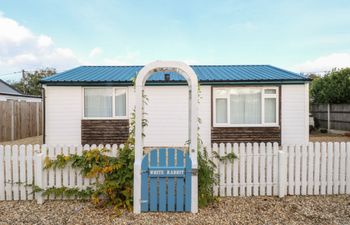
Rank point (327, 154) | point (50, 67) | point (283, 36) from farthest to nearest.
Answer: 1. point (50, 67)
2. point (283, 36)
3. point (327, 154)

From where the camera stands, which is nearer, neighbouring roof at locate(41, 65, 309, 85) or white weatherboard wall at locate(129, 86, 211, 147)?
neighbouring roof at locate(41, 65, 309, 85)

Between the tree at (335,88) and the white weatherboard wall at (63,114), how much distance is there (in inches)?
567

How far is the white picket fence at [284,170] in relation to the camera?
4.50 m

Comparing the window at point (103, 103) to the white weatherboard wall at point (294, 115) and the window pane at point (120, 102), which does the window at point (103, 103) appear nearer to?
the window pane at point (120, 102)

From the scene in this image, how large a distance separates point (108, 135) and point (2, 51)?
2149cm

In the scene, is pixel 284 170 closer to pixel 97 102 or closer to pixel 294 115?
pixel 294 115

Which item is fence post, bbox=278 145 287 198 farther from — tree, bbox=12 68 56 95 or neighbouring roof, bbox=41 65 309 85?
tree, bbox=12 68 56 95

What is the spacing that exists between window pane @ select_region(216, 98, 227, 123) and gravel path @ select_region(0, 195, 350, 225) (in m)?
5.58

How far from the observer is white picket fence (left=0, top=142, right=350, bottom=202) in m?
4.33

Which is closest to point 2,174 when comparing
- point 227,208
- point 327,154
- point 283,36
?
point 227,208

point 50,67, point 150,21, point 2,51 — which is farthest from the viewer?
point 50,67

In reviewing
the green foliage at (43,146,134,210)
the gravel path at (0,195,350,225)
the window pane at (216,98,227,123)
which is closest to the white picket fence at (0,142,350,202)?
the green foliage at (43,146,134,210)

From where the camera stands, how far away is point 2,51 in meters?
24.2

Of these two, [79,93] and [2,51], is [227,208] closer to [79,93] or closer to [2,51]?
[79,93]
